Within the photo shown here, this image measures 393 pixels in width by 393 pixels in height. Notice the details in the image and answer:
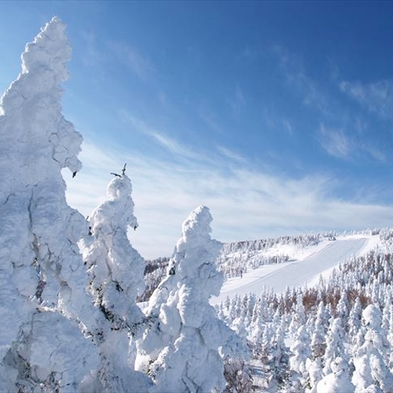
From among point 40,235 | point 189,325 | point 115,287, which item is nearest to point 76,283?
point 40,235

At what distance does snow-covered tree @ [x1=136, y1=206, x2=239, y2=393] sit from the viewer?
53.6ft

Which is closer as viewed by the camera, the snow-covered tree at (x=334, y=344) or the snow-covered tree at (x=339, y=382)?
the snow-covered tree at (x=339, y=382)

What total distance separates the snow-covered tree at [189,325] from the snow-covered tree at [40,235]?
5.22 metres

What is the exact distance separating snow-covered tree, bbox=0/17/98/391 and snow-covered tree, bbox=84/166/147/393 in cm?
259

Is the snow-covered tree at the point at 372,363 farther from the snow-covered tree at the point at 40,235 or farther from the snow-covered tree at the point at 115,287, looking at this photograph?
the snow-covered tree at the point at 40,235

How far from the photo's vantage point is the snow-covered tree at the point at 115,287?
15.2 meters

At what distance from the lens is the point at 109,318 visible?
1521 cm

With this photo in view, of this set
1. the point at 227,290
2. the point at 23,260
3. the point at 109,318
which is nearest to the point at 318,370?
the point at 109,318

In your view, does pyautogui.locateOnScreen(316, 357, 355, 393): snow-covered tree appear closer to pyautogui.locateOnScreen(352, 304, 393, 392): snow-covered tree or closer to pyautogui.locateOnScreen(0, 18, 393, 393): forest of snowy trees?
pyautogui.locateOnScreen(0, 18, 393, 393): forest of snowy trees

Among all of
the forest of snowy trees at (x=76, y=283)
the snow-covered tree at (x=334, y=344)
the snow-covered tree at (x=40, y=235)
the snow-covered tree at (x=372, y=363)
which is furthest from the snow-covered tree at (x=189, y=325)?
the snow-covered tree at (x=334, y=344)

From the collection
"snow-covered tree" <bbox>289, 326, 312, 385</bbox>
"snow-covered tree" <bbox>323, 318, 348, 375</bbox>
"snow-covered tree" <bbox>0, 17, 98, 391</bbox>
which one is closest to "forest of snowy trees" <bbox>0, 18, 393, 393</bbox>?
"snow-covered tree" <bbox>0, 17, 98, 391</bbox>

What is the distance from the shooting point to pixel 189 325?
16.9 m

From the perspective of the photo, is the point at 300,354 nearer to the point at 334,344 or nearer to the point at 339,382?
the point at 334,344

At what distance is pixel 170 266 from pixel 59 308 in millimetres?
6392
